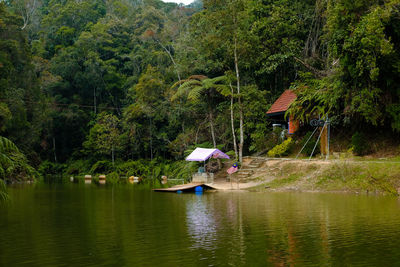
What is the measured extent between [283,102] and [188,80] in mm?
6776

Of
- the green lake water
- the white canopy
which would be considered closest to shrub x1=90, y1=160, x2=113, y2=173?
the white canopy

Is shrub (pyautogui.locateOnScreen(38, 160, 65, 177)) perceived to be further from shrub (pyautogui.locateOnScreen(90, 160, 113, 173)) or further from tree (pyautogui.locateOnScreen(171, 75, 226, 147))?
tree (pyautogui.locateOnScreen(171, 75, 226, 147))

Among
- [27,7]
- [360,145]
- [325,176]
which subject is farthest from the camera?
[27,7]

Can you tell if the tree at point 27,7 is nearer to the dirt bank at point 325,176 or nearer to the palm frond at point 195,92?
the palm frond at point 195,92

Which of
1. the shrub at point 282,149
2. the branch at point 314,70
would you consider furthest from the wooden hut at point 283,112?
the branch at point 314,70

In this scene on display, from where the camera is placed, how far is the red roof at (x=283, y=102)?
28922mm

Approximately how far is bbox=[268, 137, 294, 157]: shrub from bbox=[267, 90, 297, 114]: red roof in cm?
205

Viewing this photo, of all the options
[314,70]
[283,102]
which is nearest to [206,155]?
[283,102]

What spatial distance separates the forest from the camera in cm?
2272

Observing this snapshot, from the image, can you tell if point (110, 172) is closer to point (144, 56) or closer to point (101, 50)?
point (144, 56)

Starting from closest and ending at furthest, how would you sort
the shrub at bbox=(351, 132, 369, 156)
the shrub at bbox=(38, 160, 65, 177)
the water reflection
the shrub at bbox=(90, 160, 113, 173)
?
the water reflection → the shrub at bbox=(351, 132, 369, 156) → the shrub at bbox=(90, 160, 113, 173) → the shrub at bbox=(38, 160, 65, 177)

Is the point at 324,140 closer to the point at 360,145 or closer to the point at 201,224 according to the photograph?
the point at 360,145

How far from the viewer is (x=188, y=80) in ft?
105

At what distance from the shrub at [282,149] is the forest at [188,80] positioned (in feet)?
5.32
